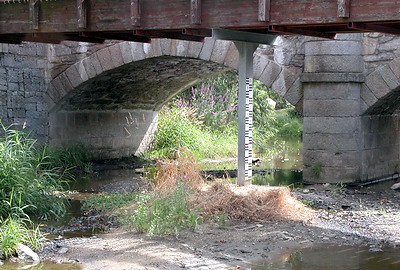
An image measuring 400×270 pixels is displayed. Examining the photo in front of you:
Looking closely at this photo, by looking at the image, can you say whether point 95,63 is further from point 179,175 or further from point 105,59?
point 179,175

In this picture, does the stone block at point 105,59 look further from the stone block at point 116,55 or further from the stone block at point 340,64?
the stone block at point 340,64

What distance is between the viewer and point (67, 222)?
9555 millimetres

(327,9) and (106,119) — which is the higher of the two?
(327,9)

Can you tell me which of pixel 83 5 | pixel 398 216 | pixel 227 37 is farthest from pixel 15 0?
pixel 398 216

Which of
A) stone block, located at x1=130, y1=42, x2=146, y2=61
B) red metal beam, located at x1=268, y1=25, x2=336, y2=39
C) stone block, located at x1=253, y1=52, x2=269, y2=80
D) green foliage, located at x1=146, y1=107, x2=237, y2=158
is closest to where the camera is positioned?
red metal beam, located at x1=268, y1=25, x2=336, y2=39

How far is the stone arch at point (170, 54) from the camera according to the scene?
13.0 m

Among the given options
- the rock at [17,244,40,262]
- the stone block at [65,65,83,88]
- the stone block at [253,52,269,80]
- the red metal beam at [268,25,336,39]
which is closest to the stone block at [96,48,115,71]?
the stone block at [65,65,83,88]

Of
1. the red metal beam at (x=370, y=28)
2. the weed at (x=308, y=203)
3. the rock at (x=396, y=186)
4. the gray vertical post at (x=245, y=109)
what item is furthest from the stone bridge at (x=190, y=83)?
the red metal beam at (x=370, y=28)

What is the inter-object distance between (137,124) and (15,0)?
7438 millimetres

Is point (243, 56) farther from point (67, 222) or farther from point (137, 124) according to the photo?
point (137, 124)

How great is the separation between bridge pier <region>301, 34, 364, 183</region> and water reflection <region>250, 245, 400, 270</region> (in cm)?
452

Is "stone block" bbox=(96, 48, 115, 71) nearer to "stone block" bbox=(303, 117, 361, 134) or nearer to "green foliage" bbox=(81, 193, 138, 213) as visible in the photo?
"green foliage" bbox=(81, 193, 138, 213)

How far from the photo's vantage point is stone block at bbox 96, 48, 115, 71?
14883mm

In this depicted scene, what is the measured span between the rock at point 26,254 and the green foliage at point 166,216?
4.35ft
